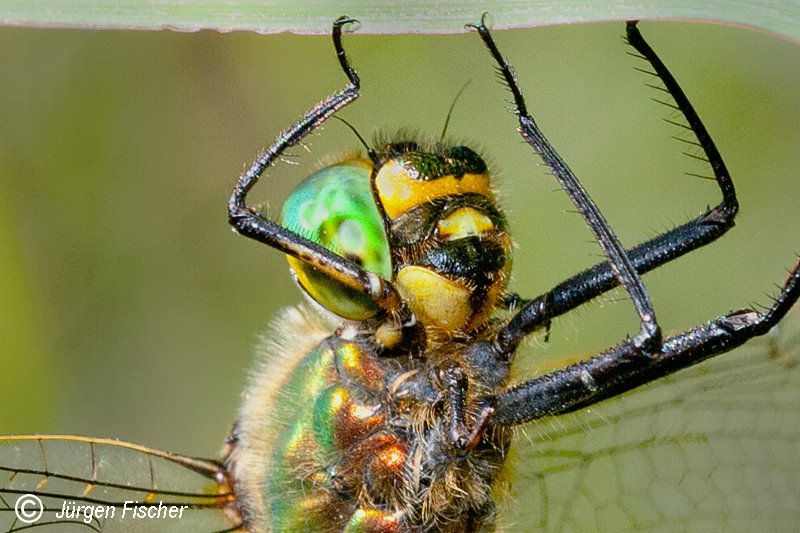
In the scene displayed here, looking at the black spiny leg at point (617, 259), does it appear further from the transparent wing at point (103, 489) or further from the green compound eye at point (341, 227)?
the transparent wing at point (103, 489)

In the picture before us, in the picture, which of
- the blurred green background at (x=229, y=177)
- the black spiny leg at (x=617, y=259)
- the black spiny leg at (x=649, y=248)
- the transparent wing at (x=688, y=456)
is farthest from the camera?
the blurred green background at (x=229, y=177)

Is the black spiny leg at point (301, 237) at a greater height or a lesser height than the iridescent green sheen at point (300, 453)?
greater

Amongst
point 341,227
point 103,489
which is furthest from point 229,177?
point 341,227

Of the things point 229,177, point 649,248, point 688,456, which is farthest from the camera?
point 229,177

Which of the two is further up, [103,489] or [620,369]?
[103,489]

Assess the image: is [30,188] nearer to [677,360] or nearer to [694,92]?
[694,92]

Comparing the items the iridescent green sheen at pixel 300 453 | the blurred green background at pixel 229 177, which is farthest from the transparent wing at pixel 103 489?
the blurred green background at pixel 229 177

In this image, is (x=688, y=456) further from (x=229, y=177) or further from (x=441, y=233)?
(x=229, y=177)
